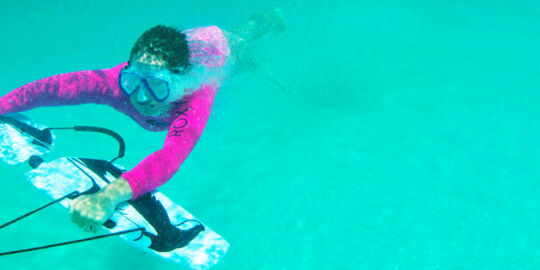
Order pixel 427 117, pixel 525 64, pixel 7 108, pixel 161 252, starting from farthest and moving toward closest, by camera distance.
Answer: pixel 525 64 → pixel 427 117 → pixel 7 108 → pixel 161 252

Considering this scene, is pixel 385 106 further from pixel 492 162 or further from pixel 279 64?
pixel 279 64

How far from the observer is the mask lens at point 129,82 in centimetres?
247

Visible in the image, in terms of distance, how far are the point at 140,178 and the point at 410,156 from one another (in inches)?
224

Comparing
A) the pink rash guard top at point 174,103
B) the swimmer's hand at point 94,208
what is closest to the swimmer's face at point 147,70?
the pink rash guard top at point 174,103

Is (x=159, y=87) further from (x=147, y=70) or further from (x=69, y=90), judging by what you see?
(x=69, y=90)

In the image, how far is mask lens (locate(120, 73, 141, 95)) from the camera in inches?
97.3

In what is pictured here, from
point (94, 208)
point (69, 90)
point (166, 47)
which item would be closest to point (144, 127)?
point (69, 90)

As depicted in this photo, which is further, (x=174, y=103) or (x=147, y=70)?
(x=174, y=103)

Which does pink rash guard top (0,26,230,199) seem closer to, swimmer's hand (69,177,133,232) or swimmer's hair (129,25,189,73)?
swimmer's hair (129,25,189,73)

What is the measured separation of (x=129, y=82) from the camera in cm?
254

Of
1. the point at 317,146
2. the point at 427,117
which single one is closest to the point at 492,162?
the point at 427,117

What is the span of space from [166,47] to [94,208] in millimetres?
1296

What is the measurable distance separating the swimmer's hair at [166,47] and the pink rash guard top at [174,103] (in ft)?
0.63

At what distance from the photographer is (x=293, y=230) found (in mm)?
5086
